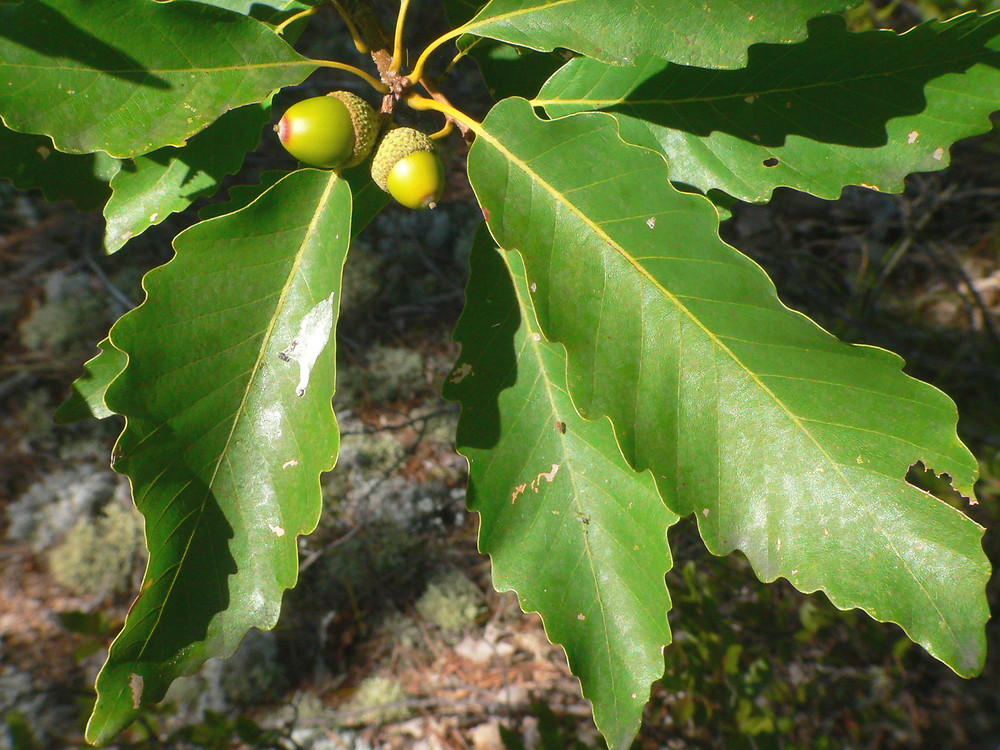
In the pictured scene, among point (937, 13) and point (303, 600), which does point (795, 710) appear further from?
point (937, 13)

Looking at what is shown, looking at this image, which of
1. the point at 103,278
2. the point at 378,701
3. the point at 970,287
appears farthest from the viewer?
the point at 103,278

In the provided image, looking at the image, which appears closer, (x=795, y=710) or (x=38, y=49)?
(x=38, y=49)

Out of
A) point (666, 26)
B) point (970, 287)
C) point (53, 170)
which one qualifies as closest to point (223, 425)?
point (53, 170)

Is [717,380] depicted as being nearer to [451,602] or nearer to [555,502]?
[555,502]

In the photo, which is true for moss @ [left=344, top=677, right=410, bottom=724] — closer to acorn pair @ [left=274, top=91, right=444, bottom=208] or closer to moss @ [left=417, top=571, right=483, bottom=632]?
moss @ [left=417, top=571, right=483, bottom=632]

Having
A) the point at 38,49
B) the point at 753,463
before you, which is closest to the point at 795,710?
the point at 753,463

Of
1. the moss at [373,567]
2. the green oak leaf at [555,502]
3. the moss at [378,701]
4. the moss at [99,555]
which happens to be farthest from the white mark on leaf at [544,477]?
A: the moss at [99,555]

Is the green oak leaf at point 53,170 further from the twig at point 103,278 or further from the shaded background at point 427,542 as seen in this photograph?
the twig at point 103,278

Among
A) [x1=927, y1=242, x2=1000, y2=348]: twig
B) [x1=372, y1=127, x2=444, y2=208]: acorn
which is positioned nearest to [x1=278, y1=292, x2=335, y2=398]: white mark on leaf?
[x1=372, y1=127, x2=444, y2=208]: acorn
